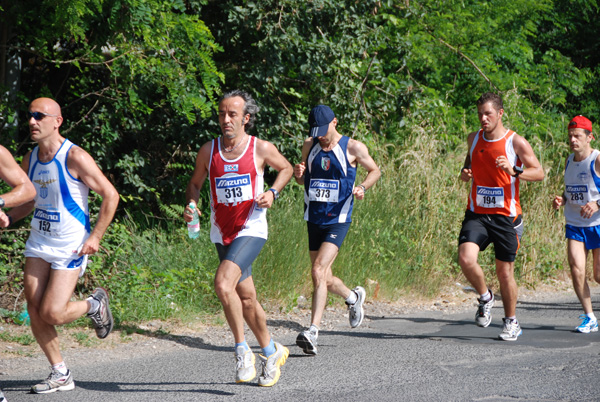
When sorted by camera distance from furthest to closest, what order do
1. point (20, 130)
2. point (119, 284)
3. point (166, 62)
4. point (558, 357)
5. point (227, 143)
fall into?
1. point (20, 130)
2. point (166, 62)
3. point (119, 284)
4. point (558, 357)
5. point (227, 143)

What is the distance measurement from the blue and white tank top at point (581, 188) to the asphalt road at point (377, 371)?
1.19 meters

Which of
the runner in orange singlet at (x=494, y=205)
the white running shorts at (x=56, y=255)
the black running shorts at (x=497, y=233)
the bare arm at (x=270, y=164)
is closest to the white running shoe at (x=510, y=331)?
the runner in orange singlet at (x=494, y=205)

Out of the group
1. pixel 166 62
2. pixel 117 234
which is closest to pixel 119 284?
pixel 117 234

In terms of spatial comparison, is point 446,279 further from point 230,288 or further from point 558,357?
point 230,288

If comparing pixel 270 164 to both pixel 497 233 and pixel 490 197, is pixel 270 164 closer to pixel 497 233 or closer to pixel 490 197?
pixel 490 197

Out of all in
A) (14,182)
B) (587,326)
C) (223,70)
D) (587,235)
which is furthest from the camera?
(223,70)

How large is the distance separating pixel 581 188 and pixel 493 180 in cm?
146

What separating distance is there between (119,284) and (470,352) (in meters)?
3.74

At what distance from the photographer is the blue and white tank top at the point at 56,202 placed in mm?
5152

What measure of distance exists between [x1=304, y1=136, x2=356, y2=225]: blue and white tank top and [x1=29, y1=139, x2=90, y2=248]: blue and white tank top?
2.48m

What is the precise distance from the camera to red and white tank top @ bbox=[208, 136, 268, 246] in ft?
18.2

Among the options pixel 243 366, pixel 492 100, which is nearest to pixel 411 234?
pixel 492 100

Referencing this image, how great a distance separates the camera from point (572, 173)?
8102 millimetres

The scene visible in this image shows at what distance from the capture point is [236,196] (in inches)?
219
